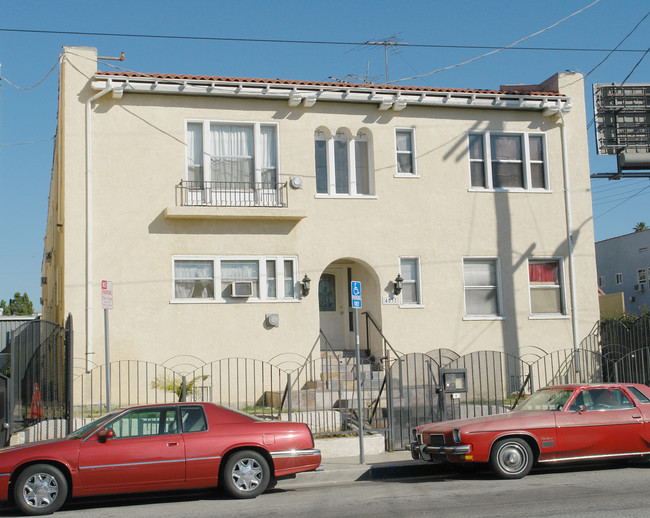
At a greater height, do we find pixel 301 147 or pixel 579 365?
pixel 301 147

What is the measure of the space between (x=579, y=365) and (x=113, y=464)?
41.3 feet

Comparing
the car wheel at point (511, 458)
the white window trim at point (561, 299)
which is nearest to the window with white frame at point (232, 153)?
the white window trim at point (561, 299)

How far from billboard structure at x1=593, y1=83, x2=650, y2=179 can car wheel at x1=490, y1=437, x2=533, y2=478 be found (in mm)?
12242

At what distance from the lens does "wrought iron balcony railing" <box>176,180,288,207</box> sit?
57.3 feet

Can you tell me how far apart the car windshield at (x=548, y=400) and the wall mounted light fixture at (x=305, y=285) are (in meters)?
6.66

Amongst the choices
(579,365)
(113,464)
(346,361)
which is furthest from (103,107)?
(579,365)

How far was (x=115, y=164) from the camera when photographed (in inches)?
676

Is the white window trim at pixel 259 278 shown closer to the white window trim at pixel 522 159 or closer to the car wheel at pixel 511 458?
the white window trim at pixel 522 159

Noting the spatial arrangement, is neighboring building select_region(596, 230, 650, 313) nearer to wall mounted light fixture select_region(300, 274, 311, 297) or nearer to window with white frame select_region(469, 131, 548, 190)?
window with white frame select_region(469, 131, 548, 190)

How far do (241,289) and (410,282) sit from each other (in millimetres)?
4132

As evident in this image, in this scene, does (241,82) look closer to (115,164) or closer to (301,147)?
(301,147)

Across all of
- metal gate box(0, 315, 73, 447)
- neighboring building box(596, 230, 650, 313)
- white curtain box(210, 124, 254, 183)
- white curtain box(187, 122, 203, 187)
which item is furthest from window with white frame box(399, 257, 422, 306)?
neighboring building box(596, 230, 650, 313)

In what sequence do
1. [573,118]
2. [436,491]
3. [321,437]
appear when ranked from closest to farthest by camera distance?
[436,491]
[321,437]
[573,118]

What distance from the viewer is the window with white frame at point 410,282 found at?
18578 millimetres
